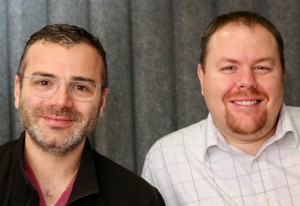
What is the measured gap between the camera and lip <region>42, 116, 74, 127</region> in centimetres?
135

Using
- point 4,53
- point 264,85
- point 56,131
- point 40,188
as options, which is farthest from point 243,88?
point 4,53

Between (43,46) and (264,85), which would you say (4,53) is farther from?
(264,85)

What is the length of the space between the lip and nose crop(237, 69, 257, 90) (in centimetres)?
60

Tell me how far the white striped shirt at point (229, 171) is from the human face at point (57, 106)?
0.39 m

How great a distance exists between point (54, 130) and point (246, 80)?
669 mm

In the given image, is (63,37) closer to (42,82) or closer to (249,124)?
(42,82)

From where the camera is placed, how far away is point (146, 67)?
1.88 meters

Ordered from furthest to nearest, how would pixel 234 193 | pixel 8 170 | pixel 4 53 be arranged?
pixel 4 53, pixel 234 193, pixel 8 170

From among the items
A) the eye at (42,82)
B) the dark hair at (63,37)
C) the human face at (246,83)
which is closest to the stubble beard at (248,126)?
the human face at (246,83)

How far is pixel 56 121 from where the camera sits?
1355 millimetres

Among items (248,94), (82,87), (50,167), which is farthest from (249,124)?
(50,167)

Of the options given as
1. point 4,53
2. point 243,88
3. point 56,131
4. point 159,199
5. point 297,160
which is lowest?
point 159,199

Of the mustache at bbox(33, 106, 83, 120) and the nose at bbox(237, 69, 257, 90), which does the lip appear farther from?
the nose at bbox(237, 69, 257, 90)

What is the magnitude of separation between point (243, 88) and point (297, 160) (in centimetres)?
32
